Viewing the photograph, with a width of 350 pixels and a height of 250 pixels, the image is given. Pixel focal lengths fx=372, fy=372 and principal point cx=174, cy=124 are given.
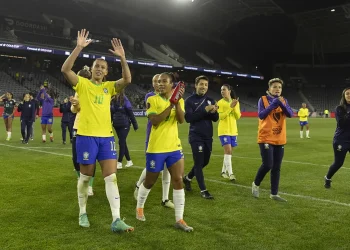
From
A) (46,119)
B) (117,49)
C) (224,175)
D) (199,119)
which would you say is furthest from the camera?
(46,119)

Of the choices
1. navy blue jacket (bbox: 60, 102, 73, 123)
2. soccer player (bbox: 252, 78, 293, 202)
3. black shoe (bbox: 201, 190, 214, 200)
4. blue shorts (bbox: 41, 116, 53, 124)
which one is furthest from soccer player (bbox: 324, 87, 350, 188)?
blue shorts (bbox: 41, 116, 53, 124)

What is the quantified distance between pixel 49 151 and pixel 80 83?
8.89m

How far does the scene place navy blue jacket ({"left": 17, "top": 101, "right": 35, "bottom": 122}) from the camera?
1541 centimetres

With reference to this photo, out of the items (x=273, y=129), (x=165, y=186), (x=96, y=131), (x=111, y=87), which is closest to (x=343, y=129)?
(x=273, y=129)

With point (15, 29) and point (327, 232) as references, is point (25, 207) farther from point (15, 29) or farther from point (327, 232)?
point (15, 29)

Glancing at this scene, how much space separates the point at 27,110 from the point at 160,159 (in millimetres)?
12086

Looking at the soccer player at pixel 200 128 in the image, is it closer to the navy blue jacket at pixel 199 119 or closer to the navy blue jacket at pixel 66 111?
the navy blue jacket at pixel 199 119

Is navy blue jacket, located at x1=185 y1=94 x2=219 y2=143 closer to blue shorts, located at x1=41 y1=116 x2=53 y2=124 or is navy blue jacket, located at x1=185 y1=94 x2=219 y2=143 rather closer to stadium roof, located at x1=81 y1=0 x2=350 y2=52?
blue shorts, located at x1=41 y1=116 x2=53 y2=124

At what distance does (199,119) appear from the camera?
661 cm

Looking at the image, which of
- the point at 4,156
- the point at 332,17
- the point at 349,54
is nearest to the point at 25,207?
the point at 4,156

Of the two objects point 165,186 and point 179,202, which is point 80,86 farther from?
point 165,186

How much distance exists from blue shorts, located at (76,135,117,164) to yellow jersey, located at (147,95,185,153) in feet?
→ 1.93

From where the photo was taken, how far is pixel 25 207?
601cm

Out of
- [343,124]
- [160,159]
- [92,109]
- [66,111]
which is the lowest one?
[160,159]
